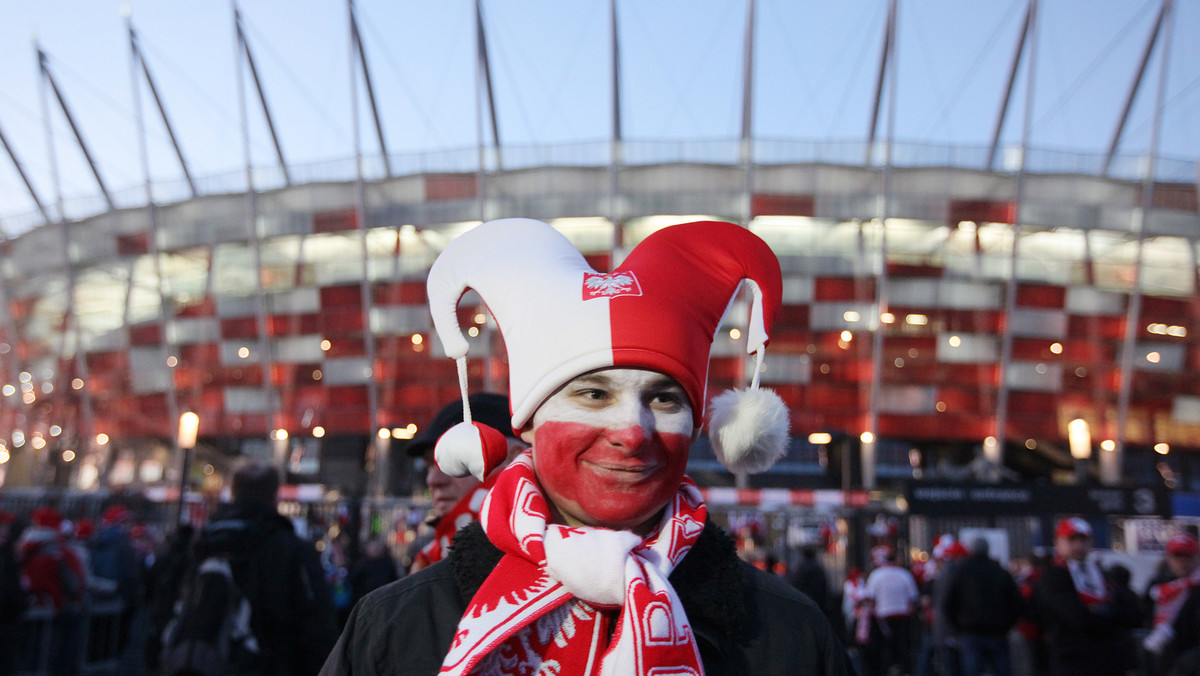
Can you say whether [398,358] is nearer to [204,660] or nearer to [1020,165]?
[1020,165]

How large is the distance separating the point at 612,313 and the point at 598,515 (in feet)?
1.19

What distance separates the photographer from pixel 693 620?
62.7 inches

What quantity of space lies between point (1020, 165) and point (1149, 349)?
24.7 feet

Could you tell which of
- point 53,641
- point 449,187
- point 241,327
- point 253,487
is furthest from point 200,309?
point 253,487

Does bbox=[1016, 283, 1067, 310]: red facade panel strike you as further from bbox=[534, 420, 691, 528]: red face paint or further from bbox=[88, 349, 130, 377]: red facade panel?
bbox=[88, 349, 130, 377]: red facade panel

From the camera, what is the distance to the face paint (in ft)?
5.23

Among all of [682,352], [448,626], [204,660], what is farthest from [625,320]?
[204,660]

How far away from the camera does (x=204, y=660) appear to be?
11.5 ft

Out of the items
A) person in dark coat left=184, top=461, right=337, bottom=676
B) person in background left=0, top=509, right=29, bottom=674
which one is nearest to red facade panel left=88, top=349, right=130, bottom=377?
person in background left=0, top=509, right=29, bottom=674

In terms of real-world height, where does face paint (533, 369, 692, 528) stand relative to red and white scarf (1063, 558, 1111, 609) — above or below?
above

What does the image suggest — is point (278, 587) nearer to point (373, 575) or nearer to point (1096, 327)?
point (373, 575)

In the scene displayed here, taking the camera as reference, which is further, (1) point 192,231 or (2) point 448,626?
(1) point 192,231

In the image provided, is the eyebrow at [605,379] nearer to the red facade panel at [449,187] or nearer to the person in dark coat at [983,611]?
the person in dark coat at [983,611]

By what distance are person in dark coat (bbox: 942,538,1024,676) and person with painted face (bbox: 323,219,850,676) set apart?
6215 mm
